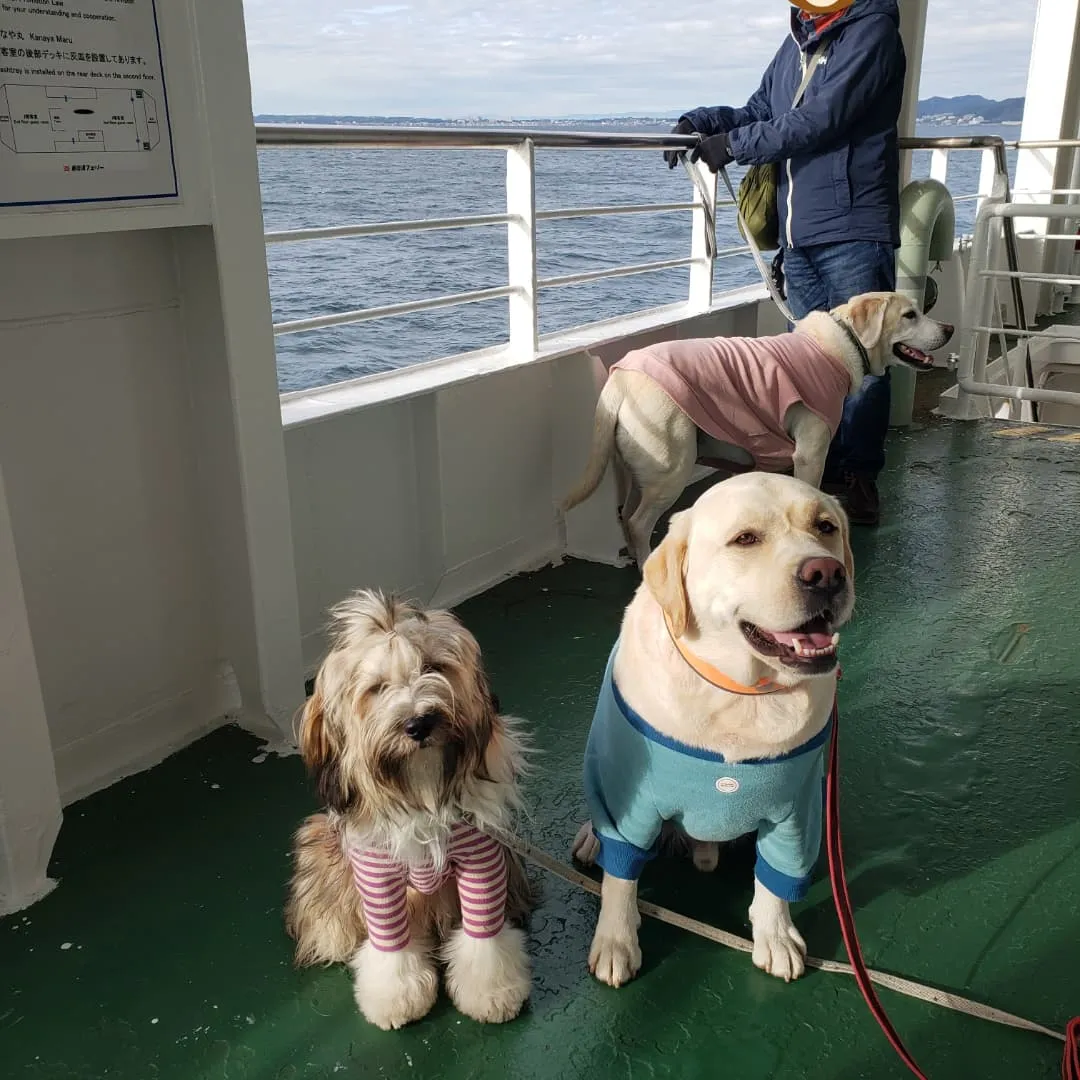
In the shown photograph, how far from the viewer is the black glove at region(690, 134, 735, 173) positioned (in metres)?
4.29

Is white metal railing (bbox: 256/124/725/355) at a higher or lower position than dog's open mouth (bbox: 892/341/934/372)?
higher

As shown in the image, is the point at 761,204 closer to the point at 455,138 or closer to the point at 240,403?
the point at 455,138

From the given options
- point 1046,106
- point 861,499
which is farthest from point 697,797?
point 1046,106

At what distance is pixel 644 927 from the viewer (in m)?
2.07

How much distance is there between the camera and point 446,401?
3.41 m

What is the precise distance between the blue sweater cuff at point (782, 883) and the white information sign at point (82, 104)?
1.92m

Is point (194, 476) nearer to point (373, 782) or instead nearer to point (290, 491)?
point (290, 491)

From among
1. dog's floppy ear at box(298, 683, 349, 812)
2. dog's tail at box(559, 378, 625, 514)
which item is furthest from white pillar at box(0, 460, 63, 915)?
dog's tail at box(559, 378, 625, 514)

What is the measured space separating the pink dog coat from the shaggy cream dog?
6.45 feet

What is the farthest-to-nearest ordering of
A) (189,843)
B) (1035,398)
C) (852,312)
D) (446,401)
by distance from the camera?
(1035,398)
(852,312)
(446,401)
(189,843)

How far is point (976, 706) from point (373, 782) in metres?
2.01

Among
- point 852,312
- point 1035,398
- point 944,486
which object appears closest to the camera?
point 852,312

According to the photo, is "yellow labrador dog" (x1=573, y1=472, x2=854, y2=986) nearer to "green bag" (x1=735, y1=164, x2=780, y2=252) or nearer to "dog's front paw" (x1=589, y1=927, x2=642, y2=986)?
"dog's front paw" (x1=589, y1=927, x2=642, y2=986)

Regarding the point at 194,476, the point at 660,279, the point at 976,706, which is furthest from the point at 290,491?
the point at 660,279
